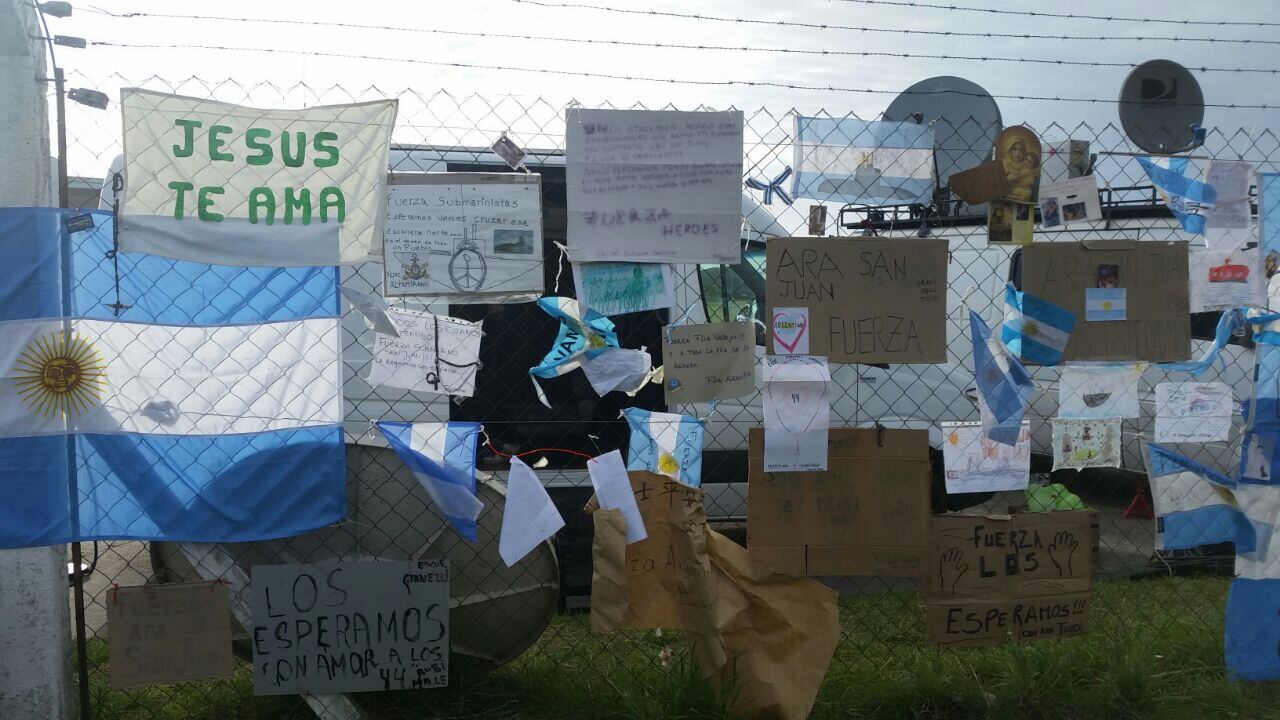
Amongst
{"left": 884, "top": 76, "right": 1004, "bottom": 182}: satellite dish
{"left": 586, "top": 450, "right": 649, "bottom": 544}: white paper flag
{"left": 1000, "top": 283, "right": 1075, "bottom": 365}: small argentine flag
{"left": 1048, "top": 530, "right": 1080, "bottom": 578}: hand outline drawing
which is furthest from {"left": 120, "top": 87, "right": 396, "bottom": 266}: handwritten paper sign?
{"left": 1048, "top": 530, "right": 1080, "bottom": 578}: hand outline drawing

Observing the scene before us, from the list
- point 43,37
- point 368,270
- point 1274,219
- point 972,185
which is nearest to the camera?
point 43,37

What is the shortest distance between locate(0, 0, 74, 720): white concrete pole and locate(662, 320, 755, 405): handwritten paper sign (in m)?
1.98

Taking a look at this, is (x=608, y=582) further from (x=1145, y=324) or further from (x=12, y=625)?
(x=1145, y=324)

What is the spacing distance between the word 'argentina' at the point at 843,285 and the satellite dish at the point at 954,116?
0.51m

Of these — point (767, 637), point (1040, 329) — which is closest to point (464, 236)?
point (767, 637)

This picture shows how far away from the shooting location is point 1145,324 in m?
3.61

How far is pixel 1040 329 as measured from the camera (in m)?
3.55

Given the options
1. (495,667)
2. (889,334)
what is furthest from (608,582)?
(889,334)

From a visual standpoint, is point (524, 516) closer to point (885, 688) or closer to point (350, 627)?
point (350, 627)

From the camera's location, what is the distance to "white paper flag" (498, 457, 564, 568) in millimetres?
3305

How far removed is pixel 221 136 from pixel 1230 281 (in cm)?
353

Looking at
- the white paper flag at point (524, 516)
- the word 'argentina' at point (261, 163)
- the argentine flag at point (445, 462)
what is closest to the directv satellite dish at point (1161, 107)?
the white paper flag at point (524, 516)

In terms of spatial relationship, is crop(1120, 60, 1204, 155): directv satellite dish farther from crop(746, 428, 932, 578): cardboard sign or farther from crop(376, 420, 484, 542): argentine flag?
crop(376, 420, 484, 542): argentine flag

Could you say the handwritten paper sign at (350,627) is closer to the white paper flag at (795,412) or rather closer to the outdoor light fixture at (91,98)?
the white paper flag at (795,412)
